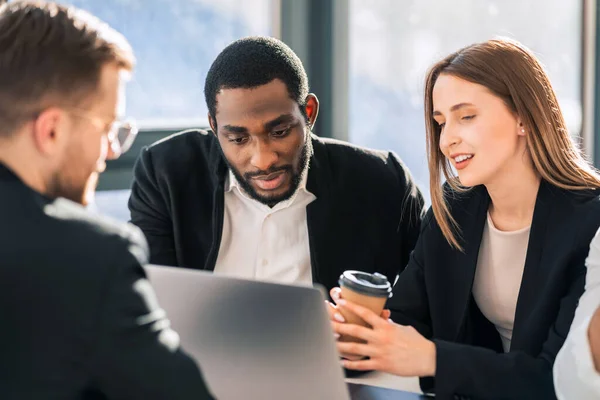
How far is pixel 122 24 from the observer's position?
320 cm

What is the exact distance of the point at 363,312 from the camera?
145 cm

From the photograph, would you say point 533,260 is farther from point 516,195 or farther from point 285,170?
point 285,170

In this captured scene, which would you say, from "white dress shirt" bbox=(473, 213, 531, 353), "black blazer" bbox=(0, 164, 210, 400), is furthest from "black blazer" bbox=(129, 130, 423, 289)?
"black blazer" bbox=(0, 164, 210, 400)

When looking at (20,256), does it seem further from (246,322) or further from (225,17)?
(225,17)

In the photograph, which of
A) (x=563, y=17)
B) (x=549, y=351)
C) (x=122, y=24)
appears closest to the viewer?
(x=549, y=351)

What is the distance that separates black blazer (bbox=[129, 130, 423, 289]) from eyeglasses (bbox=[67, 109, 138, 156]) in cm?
92

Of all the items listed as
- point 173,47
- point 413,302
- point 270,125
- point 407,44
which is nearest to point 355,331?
point 413,302

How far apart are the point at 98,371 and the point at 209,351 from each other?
0.24m

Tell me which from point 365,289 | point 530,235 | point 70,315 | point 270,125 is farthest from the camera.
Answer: point 270,125

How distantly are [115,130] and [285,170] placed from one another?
929 mm

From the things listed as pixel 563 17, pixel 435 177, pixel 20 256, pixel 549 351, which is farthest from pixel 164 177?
pixel 563 17

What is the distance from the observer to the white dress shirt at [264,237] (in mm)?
2215

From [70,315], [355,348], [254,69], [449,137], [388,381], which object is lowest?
[388,381]

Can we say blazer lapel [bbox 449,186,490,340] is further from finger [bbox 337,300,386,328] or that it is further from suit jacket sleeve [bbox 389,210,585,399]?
finger [bbox 337,300,386,328]
